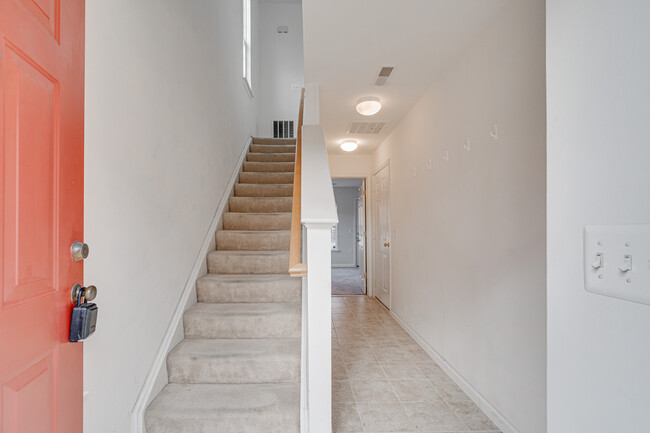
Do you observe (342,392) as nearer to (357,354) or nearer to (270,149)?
(357,354)

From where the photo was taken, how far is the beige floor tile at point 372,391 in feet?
7.18

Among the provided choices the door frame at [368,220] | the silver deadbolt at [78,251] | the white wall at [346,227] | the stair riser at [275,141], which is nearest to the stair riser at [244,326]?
the silver deadbolt at [78,251]

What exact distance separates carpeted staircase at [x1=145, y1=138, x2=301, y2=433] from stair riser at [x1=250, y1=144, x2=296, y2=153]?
1.72 m

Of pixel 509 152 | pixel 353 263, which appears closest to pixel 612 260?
pixel 509 152

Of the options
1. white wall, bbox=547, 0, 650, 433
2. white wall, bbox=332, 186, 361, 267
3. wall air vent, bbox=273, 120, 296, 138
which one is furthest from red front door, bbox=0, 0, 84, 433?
white wall, bbox=332, 186, 361, 267

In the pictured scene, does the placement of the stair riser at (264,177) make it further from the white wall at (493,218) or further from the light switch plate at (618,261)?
→ the light switch plate at (618,261)

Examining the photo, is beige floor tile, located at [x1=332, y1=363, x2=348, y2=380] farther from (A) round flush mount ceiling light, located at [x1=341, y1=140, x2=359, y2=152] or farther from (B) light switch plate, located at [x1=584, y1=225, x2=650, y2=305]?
(A) round flush mount ceiling light, located at [x1=341, y1=140, x2=359, y2=152]

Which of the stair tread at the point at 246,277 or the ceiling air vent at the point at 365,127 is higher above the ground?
the ceiling air vent at the point at 365,127

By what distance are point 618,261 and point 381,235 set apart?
4471 mm

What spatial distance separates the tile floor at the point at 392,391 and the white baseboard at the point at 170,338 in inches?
40.4

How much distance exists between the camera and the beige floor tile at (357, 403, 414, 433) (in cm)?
187

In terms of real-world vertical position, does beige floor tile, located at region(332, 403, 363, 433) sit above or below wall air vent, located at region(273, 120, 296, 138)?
below

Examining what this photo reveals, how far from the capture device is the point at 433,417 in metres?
1.99

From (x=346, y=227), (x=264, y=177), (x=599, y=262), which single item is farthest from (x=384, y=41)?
(x=346, y=227)
